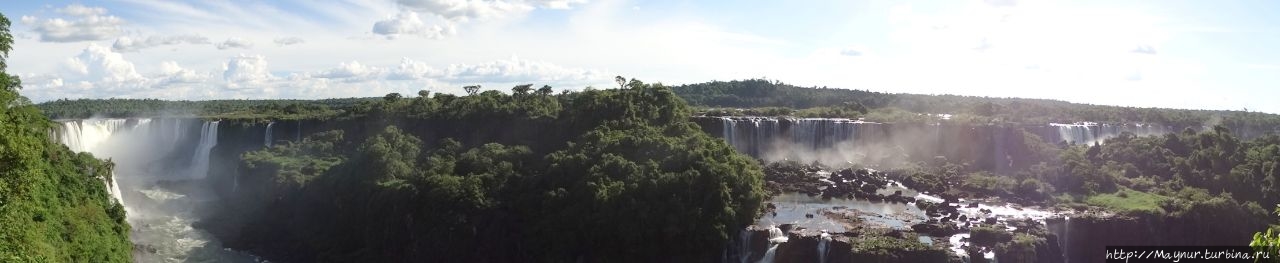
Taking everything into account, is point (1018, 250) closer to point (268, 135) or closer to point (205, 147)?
point (268, 135)

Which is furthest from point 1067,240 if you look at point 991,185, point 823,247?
point 823,247

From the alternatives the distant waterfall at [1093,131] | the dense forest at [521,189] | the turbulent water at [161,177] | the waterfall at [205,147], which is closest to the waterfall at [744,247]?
the dense forest at [521,189]

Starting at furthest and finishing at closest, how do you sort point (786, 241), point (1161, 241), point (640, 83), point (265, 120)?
point (265, 120), point (640, 83), point (1161, 241), point (786, 241)

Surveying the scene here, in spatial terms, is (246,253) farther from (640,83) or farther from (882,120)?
(882,120)

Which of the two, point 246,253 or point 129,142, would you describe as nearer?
point 246,253

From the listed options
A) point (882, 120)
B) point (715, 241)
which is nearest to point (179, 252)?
point (715, 241)

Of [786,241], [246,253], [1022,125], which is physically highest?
[1022,125]
